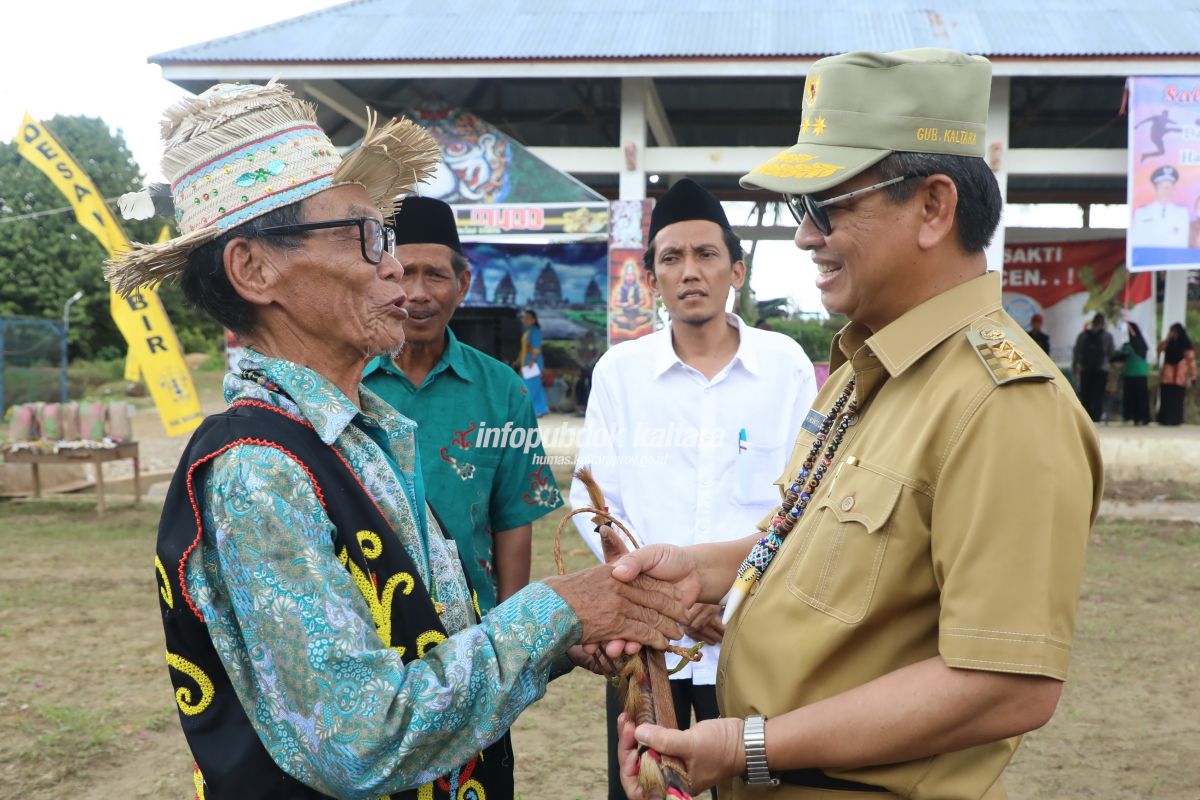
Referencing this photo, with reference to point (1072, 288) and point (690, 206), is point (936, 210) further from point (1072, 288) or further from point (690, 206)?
point (1072, 288)

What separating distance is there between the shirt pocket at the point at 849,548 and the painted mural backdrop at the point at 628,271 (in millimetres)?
9514

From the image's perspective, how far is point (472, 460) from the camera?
3154mm

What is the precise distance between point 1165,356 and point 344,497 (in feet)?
52.7

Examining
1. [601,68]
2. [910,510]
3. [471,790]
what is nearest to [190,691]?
[471,790]

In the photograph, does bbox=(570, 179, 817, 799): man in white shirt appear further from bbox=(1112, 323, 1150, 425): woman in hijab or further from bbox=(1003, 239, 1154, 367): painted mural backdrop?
bbox=(1112, 323, 1150, 425): woman in hijab

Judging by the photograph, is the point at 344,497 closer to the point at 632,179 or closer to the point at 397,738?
the point at 397,738

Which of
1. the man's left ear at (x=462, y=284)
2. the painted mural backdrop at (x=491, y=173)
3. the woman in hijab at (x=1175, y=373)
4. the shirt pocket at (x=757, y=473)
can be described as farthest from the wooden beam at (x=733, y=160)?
the shirt pocket at (x=757, y=473)

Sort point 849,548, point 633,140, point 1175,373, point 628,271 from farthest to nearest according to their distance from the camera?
point 1175,373
point 633,140
point 628,271
point 849,548

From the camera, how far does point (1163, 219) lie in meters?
11.1

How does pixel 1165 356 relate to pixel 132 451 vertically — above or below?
above

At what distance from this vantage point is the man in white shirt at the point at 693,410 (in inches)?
127

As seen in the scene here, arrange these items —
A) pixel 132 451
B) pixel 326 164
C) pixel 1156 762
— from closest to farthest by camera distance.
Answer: pixel 326 164
pixel 1156 762
pixel 132 451

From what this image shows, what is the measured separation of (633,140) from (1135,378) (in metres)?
9.17

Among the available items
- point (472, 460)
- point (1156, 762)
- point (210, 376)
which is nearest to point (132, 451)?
point (472, 460)
